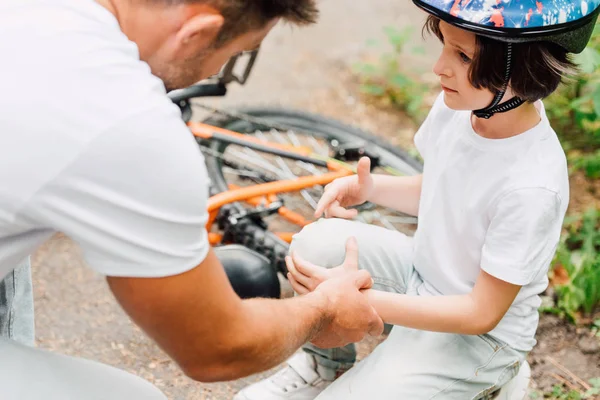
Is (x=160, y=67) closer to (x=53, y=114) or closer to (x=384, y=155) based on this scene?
(x=53, y=114)

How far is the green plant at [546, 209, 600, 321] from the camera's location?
2602mm

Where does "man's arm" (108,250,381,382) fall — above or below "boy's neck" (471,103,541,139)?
below

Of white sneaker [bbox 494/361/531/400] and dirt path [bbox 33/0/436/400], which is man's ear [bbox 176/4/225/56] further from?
white sneaker [bbox 494/361/531/400]

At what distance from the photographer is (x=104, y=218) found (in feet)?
4.07

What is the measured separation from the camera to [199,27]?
1.35 m

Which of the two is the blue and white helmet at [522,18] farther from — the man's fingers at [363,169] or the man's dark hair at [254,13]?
the man's fingers at [363,169]

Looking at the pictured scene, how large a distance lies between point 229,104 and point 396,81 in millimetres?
881

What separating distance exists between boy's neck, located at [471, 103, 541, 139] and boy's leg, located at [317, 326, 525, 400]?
0.51m

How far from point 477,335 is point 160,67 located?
3.40 ft

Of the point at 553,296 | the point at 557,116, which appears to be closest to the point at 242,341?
the point at 553,296

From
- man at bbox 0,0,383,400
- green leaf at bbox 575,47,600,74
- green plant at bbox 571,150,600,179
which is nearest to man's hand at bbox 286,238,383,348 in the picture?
man at bbox 0,0,383,400

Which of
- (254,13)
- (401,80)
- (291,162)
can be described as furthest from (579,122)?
(254,13)

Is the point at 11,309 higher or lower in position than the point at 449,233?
lower

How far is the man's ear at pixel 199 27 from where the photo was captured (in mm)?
1348
